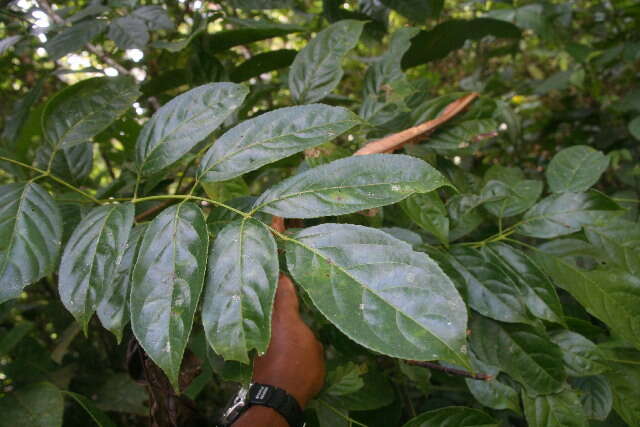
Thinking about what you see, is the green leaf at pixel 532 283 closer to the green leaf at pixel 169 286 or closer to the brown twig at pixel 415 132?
the brown twig at pixel 415 132

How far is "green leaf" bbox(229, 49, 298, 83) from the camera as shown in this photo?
1.30 metres

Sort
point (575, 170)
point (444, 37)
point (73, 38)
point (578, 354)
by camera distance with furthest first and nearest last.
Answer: point (444, 37)
point (73, 38)
point (575, 170)
point (578, 354)

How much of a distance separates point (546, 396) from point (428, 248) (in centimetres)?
32

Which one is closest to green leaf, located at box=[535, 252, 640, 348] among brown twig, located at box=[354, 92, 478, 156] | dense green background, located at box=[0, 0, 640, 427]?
dense green background, located at box=[0, 0, 640, 427]

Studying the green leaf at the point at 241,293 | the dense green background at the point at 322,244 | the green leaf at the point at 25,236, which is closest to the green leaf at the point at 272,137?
the dense green background at the point at 322,244

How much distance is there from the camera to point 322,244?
0.63 m

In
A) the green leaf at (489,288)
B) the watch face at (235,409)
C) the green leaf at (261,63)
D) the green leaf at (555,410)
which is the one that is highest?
the green leaf at (261,63)

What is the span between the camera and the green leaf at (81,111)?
846mm

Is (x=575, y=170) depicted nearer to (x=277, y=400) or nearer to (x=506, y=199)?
(x=506, y=199)

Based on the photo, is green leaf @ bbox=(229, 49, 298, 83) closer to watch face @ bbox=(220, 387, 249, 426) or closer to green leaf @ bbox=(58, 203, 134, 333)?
green leaf @ bbox=(58, 203, 134, 333)

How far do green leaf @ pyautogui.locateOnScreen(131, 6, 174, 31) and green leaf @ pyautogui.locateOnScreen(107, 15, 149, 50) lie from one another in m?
0.03

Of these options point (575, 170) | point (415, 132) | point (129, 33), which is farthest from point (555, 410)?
point (129, 33)

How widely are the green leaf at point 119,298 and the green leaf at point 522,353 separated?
1.91 ft

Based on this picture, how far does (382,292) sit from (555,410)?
0.51 metres
